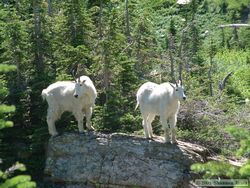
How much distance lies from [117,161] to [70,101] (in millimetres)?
2112

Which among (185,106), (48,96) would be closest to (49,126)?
(48,96)

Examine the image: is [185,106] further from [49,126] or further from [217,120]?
[49,126]

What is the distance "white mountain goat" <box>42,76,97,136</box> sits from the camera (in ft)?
46.4

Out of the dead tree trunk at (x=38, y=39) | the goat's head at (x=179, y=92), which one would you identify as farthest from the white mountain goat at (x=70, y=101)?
the dead tree trunk at (x=38, y=39)

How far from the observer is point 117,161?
13836 millimetres

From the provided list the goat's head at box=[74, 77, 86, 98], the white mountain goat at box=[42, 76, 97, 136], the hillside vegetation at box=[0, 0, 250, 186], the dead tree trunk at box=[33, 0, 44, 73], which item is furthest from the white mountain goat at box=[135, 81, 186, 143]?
the dead tree trunk at box=[33, 0, 44, 73]

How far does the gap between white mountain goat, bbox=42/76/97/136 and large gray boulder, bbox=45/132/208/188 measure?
0.50m

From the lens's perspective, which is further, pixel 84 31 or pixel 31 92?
pixel 84 31

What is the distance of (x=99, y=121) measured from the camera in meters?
15.9

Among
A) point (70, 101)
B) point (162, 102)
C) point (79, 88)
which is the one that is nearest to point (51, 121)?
point (70, 101)

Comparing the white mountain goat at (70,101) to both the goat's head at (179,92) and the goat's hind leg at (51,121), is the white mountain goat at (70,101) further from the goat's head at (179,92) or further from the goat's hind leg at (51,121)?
the goat's head at (179,92)

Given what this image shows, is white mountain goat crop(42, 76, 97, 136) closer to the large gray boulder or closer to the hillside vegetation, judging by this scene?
the large gray boulder

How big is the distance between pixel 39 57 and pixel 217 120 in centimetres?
681

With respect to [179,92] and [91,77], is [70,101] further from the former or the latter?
[91,77]
